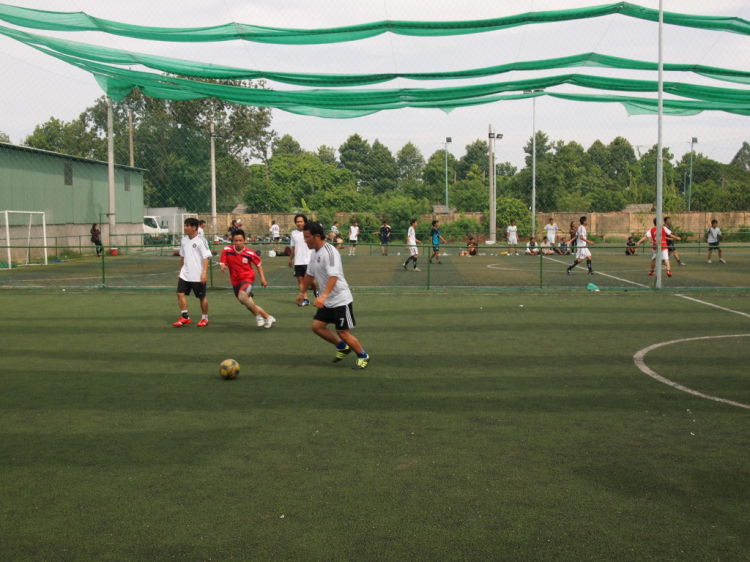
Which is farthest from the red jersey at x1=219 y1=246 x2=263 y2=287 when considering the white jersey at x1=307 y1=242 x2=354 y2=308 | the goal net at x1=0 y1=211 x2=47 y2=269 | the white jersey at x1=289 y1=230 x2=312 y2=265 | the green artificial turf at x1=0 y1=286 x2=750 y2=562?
the goal net at x1=0 y1=211 x2=47 y2=269

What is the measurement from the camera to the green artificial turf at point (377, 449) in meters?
3.94

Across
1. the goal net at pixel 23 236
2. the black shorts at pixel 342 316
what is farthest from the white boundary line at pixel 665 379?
the goal net at pixel 23 236

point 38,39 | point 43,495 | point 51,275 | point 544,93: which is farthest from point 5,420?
point 51,275

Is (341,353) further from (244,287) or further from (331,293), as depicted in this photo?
(244,287)

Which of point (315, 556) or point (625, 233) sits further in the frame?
point (625, 233)

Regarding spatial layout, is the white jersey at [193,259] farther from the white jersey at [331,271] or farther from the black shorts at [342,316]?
the black shorts at [342,316]

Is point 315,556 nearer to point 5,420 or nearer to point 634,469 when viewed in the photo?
point 634,469

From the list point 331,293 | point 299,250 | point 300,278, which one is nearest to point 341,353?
point 331,293

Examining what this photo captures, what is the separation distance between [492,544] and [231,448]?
2535mm

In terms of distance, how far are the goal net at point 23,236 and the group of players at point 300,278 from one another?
17617mm

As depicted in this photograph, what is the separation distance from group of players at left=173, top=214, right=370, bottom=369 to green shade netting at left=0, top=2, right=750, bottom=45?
3512 mm

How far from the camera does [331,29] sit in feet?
40.2

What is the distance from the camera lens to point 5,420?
20.7 feet

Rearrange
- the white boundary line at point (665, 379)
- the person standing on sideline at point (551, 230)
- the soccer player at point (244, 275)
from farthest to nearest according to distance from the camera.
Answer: the person standing on sideline at point (551, 230) → the soccer player at point (244, 275) → the white boundary line at point (665, 379)
